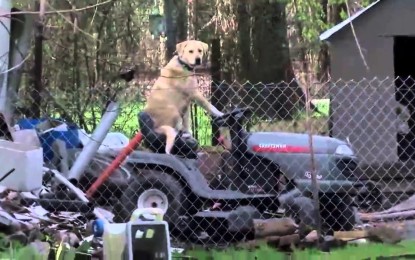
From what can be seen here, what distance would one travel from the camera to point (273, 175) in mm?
7148

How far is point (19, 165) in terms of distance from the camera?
6.04 meters

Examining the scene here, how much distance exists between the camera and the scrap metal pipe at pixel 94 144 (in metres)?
7.28

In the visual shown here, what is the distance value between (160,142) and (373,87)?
2948 millimetres

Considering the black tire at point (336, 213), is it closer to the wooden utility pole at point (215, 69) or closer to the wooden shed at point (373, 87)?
the wooden shed at point (373, 87)

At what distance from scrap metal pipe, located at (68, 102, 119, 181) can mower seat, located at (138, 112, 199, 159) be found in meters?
0.33

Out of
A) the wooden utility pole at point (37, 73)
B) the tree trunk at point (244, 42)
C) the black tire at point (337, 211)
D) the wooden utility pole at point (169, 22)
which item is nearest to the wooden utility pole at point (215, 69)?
the tree trunk at point (244, 42)

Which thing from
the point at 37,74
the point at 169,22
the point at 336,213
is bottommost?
the point at 336,213

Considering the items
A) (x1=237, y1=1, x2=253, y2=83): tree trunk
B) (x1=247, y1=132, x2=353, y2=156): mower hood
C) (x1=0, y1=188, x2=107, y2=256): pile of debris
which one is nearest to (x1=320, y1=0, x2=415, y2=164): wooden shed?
(x1=247, y1=132, x2=353, y2=156): mower hood

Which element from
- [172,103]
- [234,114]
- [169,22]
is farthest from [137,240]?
[169,22]

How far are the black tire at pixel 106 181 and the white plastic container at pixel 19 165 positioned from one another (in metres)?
1.14

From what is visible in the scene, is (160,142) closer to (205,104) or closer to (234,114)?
(205,104)

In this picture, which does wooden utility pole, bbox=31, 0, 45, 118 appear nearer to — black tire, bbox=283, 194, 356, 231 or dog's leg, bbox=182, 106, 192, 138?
dog's leg, bbox=182, 106, 192, 138

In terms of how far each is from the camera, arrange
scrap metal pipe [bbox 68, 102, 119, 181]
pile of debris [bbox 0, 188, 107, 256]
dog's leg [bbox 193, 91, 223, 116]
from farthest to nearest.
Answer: dog's leg [bbox 193, 91, 223, 116] < scrap metal pipe [bbox 68, 102, 119, 181] < pile of debris [bbox 0, 188, 107, 256]

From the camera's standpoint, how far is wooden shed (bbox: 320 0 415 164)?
8.96 metres
